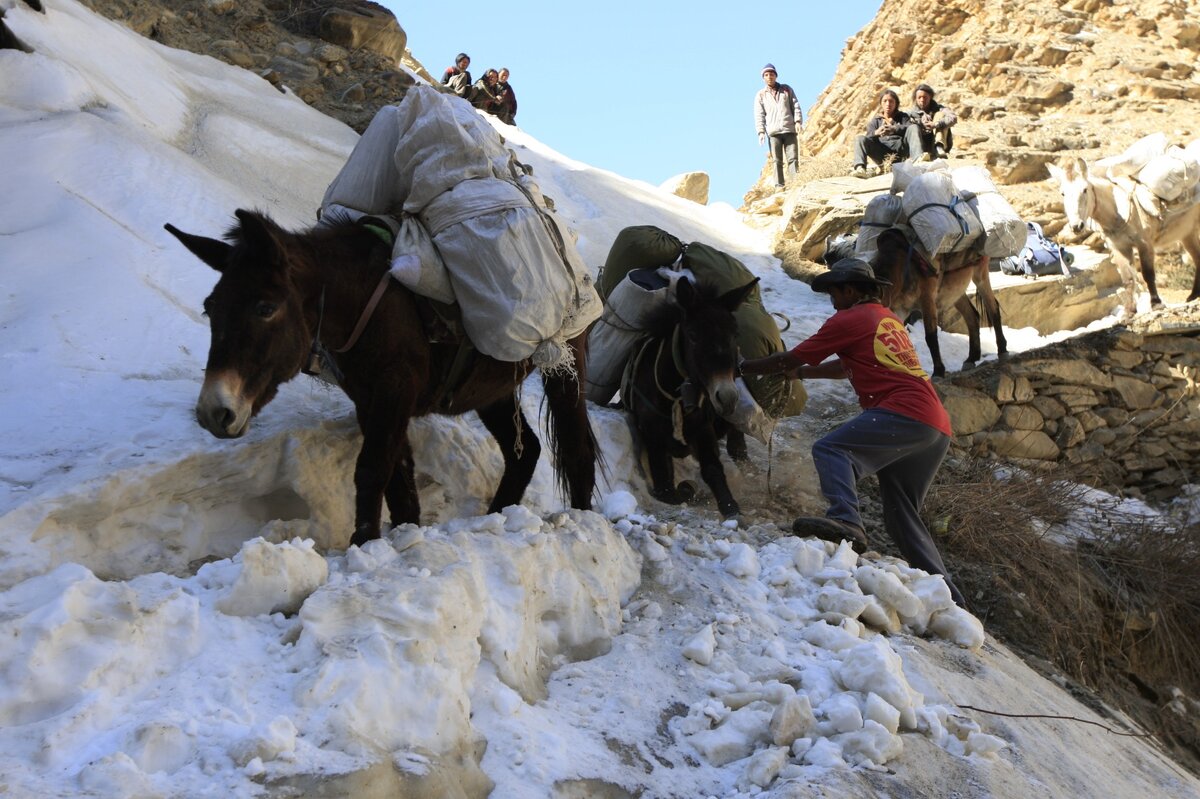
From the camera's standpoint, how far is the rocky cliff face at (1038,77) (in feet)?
53.3

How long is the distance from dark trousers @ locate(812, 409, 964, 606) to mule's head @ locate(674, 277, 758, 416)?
965 millimetres

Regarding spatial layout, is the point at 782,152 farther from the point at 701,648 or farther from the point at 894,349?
the point at 701,648

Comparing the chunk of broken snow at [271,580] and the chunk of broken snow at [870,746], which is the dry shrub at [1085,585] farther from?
the chunk of broken snow at [271,580]

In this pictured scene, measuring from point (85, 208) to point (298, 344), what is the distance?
2.84 meters

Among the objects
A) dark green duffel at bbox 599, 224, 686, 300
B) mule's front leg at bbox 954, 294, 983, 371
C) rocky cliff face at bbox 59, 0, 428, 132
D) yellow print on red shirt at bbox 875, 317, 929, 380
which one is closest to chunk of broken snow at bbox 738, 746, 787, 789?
yellow print on red shirt at bbox 875, 317, 929, 380

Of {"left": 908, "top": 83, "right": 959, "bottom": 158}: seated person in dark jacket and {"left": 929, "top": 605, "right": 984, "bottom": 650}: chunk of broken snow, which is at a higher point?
{"left": 908, "top": 83, "right": 959, "bottom": 158}: seated person in dark jacket

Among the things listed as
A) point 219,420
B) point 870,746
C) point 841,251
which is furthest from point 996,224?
point 219,420

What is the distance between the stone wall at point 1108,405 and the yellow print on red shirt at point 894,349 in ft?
19.5

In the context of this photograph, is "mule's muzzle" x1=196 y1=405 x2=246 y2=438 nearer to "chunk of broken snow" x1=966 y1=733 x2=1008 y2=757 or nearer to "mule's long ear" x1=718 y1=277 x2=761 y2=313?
"chunk of broken snow" x1=966 y1=733 x2=1008 y2=757

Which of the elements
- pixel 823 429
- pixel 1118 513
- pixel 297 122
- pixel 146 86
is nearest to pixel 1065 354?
pixel 1118 513

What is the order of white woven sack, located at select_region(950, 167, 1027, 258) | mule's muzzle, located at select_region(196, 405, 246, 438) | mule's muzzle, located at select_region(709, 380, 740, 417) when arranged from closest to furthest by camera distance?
mule's muzzle, located at select_region(196, 405, 246, 438) < mule's muzzle, located at select_region(709, 380, 740, 417) < white woven sack, located at select_region(950, 167, 1027, 258)

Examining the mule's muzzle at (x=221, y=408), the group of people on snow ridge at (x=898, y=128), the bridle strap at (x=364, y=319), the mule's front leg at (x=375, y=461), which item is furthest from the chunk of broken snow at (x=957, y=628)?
the group of people on snow ridge at (x=898, y=128)

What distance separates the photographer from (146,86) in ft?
29.7

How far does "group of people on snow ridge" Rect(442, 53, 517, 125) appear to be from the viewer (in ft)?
59.3
